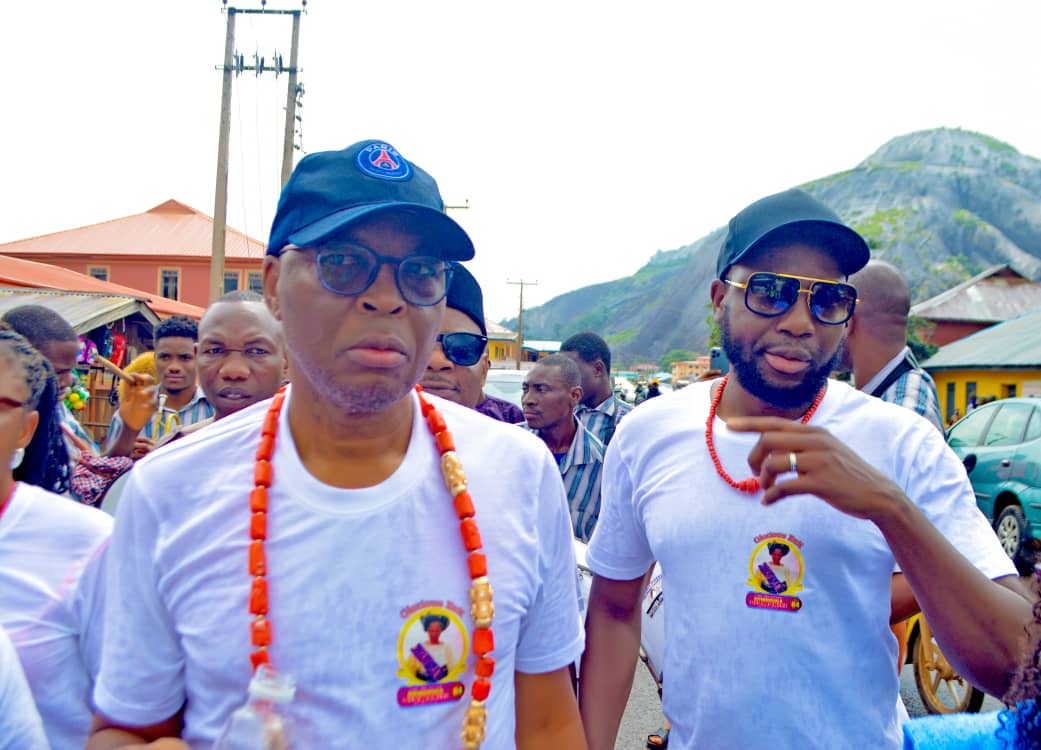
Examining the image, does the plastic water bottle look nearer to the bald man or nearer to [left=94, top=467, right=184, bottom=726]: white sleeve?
[left=94, top=467, right=184, bottom=726]: white sleeve

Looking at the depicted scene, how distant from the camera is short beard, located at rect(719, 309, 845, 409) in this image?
2182 millimetres

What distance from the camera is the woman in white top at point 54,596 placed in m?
1.86

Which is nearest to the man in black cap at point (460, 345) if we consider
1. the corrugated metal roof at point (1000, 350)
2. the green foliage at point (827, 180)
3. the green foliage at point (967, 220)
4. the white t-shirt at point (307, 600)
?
the white t-shirt at point (307, 600)

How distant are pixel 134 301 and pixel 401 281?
15.9 m

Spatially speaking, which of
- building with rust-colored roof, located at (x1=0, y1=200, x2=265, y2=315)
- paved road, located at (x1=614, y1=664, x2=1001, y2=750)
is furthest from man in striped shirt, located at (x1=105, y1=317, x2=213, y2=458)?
building with rust-colored roof, located at (x1=0, y1=200, x2=265, y2=315)

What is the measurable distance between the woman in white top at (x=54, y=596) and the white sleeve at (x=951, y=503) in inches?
76.7

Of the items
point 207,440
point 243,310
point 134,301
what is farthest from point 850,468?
point 134,301

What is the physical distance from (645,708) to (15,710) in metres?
4.44

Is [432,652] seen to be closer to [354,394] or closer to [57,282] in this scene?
[354,394]

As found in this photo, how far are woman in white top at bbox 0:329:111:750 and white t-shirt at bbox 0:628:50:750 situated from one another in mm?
198

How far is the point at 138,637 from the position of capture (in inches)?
59.3

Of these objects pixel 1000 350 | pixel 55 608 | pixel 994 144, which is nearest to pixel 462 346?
pixel 55 608

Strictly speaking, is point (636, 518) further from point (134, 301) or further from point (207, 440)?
point (134, 301)

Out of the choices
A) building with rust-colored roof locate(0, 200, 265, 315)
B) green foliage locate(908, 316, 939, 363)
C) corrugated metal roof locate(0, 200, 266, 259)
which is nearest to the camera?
green foliage locate(908, 316, 939, 363)
